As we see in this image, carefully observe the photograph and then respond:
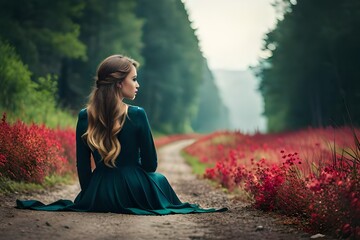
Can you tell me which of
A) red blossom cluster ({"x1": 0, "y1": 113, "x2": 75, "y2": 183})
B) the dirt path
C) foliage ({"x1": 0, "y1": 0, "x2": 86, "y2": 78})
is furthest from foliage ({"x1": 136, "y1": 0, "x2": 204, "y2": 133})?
the dirt path

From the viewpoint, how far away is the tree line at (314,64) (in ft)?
66.9

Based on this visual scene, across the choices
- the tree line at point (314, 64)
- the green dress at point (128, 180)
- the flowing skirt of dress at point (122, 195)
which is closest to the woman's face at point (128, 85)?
the green dress at point (128, 180)

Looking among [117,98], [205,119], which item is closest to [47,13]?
[117,98]

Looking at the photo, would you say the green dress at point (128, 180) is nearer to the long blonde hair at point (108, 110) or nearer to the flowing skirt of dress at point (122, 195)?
the flowing skirt of dress at point (122, 195)

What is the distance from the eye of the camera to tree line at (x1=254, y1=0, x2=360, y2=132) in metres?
20.4

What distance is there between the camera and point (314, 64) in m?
23.8

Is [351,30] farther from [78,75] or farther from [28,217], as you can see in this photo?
[28,217]

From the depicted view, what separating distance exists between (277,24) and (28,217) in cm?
2385

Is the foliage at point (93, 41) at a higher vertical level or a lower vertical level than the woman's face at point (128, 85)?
higher

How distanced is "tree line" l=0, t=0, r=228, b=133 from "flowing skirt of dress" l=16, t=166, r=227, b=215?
7773 mm

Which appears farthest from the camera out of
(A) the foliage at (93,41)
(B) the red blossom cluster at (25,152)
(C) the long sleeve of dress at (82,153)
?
(A) the foliage at (93,41)

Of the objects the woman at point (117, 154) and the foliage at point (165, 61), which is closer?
the woman at point (117, 154)

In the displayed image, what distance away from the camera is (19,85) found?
1506 cm

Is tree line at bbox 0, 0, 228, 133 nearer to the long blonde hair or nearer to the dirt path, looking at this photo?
the long blonde hair
